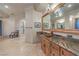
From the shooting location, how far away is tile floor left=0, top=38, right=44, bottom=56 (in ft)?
6.53

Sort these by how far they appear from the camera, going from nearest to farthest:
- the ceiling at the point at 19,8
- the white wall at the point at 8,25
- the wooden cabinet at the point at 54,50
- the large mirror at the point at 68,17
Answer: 1. the wooden cabinet at the point at 54,50
2. the large mirror at the point at 68,17
3. the ceiling at the point at 19,8
4. the white wall at the point at 8,25

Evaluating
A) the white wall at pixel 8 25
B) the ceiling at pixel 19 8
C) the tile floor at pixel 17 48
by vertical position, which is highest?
the ceiling at pixel 19 8

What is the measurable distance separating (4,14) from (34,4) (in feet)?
1.79

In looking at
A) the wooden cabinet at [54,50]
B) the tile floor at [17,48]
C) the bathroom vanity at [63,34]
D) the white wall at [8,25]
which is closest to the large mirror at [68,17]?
the bathroom vanity at [63,34]

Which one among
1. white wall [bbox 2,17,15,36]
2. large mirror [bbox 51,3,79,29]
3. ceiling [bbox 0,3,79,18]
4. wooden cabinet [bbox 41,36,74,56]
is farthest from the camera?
white wall [bbox 2,17,15,36]

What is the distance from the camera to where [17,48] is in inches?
84.1

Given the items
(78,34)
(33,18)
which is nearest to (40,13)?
(33,18)

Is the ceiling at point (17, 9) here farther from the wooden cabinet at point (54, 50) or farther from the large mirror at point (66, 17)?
the wooden cabinet at point (54, 50)

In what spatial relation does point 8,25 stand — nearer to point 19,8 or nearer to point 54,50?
point 19,8

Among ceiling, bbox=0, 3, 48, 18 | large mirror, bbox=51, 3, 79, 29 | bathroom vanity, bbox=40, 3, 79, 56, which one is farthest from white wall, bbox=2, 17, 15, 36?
large mirror, bbox=51, 3, 79, 29

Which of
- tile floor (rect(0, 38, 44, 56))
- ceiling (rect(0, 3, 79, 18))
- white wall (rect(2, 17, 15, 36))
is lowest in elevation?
tile floor (rect(0, 38, 44, 56))

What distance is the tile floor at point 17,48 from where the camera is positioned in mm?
1992

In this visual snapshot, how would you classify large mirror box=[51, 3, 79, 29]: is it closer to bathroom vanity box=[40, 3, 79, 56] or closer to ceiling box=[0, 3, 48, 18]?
bathroom vanity box=[40, 3, 79, 56]

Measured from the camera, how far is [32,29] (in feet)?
7.30
